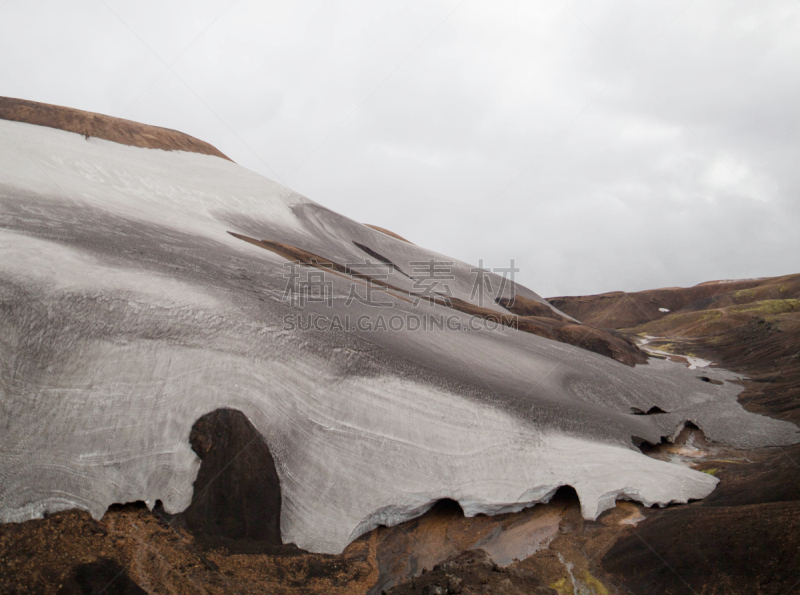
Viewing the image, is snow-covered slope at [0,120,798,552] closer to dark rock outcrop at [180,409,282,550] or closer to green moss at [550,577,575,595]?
dark rock outcrop at [180,409,282,550]

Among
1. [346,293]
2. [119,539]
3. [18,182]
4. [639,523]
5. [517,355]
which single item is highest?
[18,182]

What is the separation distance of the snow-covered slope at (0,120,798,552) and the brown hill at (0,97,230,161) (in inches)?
325

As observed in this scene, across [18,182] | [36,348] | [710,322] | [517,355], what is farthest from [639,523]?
[710,322]

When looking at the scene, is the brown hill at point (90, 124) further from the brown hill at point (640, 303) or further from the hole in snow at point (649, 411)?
the brown hill at point (640, 303)

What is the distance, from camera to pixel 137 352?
27.9 feet

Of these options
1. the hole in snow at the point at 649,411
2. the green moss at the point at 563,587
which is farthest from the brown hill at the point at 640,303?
the green moss at the point at 563,587

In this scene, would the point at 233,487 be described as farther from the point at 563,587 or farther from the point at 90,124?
the point at 90,124

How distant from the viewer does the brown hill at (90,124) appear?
20.1 metres

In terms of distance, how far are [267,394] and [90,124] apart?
773 inches

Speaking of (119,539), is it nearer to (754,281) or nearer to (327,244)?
(327,244)

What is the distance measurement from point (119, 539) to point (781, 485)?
10.5 meters

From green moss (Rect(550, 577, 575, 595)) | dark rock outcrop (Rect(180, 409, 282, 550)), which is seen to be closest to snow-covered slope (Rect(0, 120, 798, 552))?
dark rock outcrop (Rect(180, 409, 282, 550))

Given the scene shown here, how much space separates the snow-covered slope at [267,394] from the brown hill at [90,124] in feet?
27.1

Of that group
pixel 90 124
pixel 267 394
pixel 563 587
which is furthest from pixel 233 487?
pixel 90 124
